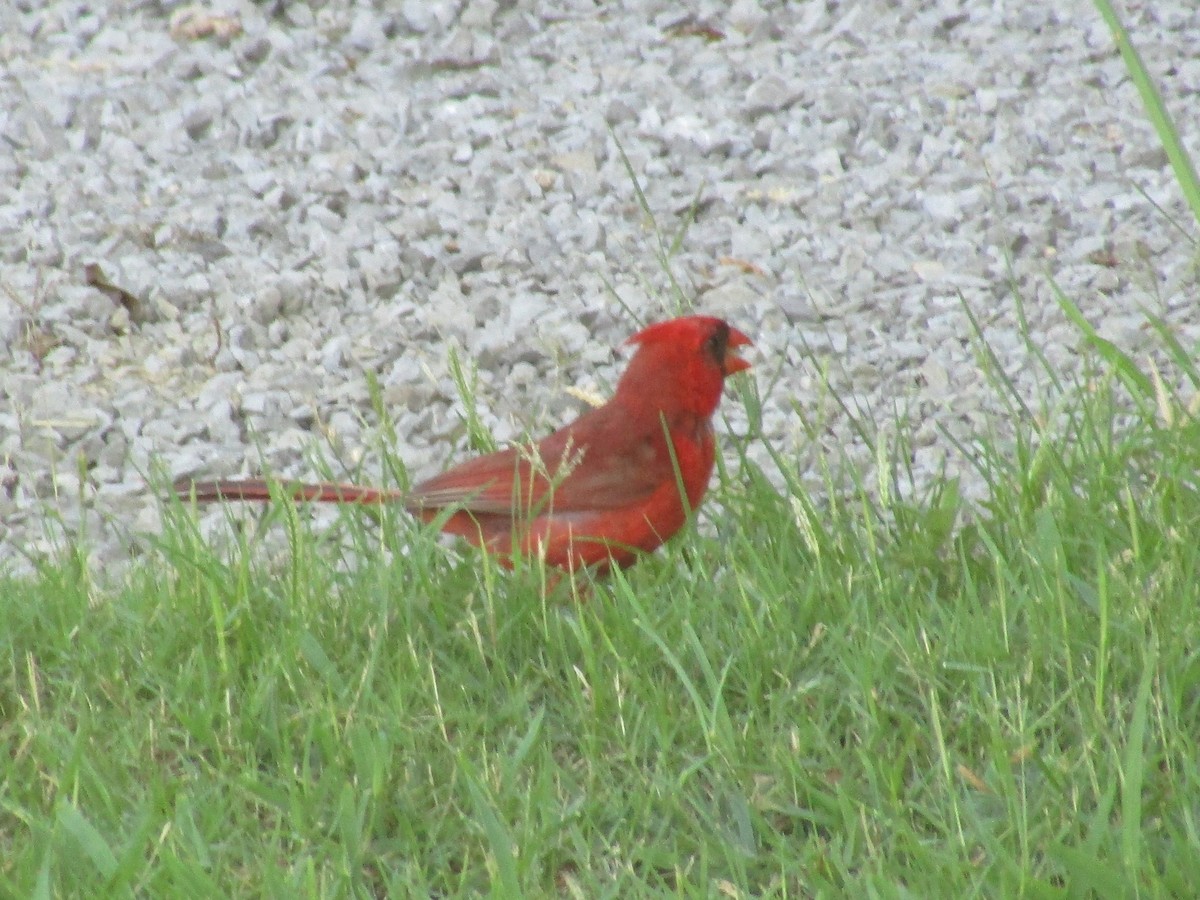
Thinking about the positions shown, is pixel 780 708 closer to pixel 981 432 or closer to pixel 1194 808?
pixel 1194 808

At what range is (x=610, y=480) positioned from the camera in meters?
3.30

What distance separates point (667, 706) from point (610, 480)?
0.68 m

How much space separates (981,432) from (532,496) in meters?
1.03

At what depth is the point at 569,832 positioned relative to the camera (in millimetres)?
2477

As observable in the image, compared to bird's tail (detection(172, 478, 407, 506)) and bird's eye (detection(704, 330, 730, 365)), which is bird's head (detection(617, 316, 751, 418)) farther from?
bird's tail (detection(172, 478, 407, 506))

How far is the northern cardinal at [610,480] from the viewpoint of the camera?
325 centimetres

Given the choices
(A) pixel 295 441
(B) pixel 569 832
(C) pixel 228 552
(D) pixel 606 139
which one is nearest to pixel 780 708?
(B) pixel 569 832

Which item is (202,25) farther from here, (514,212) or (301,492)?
(301,492)

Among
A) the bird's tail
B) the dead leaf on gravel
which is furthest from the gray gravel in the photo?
the bird's tail

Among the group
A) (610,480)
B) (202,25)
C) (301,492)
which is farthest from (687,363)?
(202,25)

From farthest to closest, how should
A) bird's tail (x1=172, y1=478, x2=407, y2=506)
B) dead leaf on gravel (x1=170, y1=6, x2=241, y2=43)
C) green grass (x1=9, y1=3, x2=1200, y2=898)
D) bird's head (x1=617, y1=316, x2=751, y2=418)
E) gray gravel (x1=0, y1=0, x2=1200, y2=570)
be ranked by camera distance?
dead leaf on gravel (x1=170, y1=6, x2=241, y2=43), gray gravel (x1=0, y1=0, x2=1200, y2=570), bird's head (x1=617, y1=316, x2=751, y2=418), bird's tail (x1=172, y1=478, x2=407, y2=506), green grass (x1=9, y1=3, x2=1200, y2=898)

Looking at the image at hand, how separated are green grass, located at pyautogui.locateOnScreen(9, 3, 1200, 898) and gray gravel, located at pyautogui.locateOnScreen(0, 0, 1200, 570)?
0.53m

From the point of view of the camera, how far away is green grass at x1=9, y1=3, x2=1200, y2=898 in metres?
2.37

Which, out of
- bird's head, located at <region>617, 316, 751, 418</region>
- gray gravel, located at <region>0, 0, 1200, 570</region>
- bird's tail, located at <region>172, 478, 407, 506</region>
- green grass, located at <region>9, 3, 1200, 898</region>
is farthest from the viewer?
gray gravel, located at <region>0, 0, 1200, 570</region>
